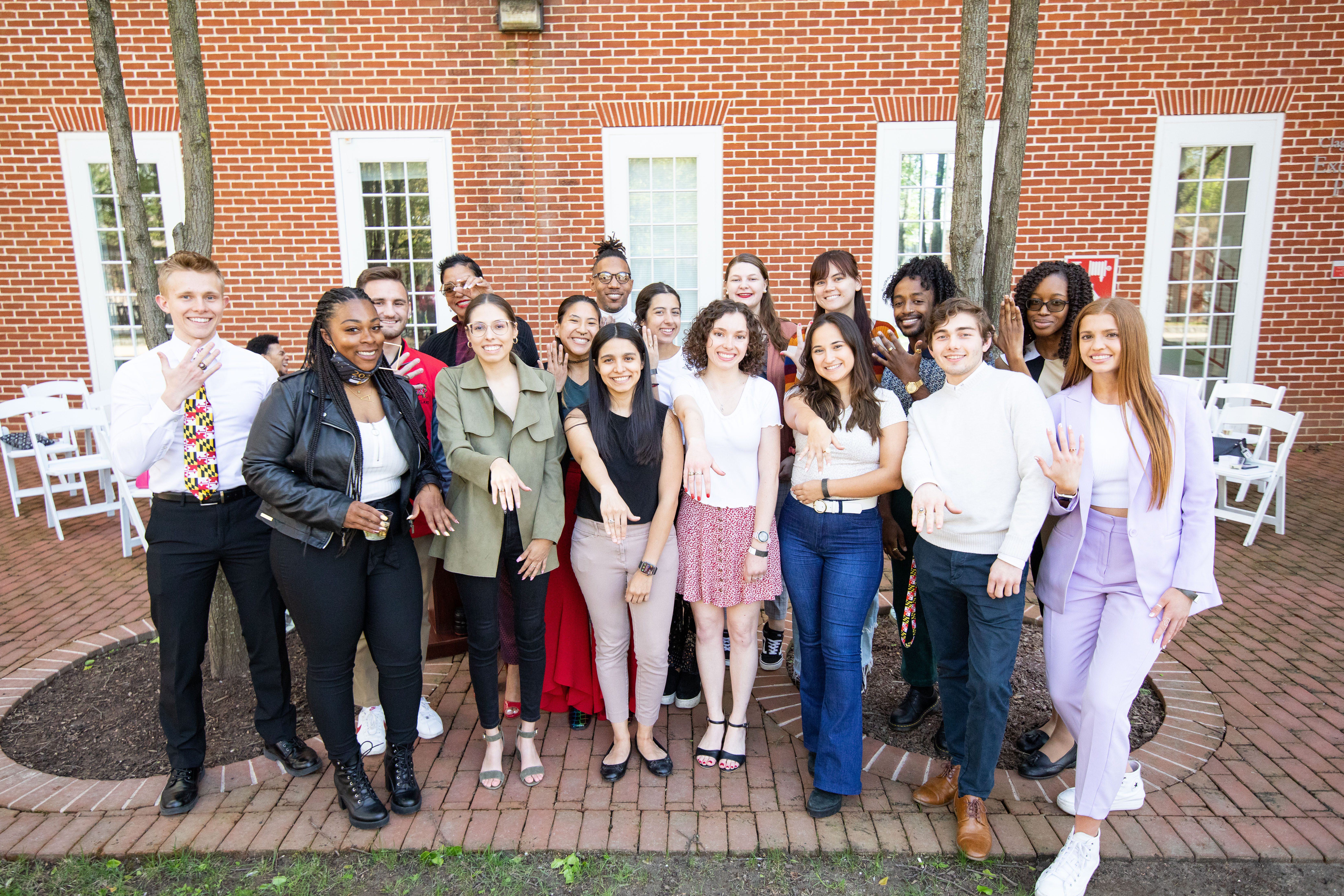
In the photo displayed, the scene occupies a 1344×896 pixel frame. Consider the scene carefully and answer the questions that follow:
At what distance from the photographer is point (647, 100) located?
765cm

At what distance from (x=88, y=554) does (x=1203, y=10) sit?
10.7 meters

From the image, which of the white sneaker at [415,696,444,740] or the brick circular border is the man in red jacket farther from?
the brick circular border

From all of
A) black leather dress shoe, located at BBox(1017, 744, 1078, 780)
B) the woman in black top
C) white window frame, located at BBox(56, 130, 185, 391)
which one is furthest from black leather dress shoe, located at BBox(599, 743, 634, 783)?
white window frame, located at BBox(56, 130, 185, 391)

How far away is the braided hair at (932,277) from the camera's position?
3.46m

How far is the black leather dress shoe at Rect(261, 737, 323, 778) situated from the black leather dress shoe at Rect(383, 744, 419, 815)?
0.41m

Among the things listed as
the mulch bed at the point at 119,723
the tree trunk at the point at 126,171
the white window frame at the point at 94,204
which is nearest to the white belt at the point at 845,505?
the mulch bed at the point at 119,723

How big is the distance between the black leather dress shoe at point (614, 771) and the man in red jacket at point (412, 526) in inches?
32.7

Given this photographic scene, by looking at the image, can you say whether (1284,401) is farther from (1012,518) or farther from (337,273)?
(337,273)

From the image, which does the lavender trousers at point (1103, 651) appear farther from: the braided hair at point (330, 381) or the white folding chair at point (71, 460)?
the white folding chair at point (71, 460)

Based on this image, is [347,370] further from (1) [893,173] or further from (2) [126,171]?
(1) [893,173]

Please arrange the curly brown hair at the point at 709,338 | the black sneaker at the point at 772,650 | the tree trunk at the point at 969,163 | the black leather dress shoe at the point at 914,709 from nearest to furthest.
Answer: the curly brown hair at the point at 709,338 < the black leather dress shoe at the point at 914,709 < the tree trunk at the point at 969,163 < the black sneaker at the point at 772,650

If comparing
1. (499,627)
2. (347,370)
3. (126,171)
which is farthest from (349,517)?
(126,171)

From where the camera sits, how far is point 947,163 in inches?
305

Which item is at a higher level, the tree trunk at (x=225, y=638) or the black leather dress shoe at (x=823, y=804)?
the tree trunk at (x=225, y=638)
